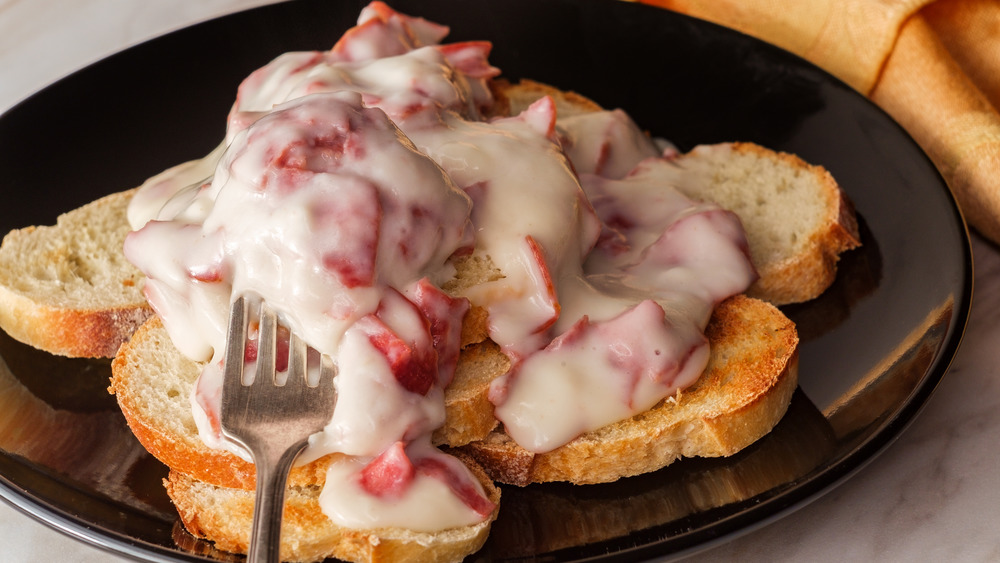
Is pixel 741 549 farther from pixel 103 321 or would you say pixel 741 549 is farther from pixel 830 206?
pixel 103 321

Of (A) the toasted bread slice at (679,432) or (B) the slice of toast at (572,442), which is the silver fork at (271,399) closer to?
(B) the slice of toast at (572,442)

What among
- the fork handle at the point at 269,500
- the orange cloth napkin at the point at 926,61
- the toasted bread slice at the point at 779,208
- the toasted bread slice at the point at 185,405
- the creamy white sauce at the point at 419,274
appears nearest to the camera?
the fork handle at the point at 269,500

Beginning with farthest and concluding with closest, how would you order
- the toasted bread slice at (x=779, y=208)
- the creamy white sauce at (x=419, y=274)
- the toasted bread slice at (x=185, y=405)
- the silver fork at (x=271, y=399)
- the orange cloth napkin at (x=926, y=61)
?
the orange cloth napkin at (x=926, y=61)
the toasted bread slice at (x=779, y=208)
the toasted bread slice at (x=185, y=405)
the creamy white sauce at (x=419, y=274)
the silver fork at (x=271, y=399)

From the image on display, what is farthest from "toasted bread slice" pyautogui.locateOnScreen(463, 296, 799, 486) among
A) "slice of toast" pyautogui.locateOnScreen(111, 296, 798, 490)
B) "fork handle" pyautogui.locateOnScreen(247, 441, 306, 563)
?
"fork handle" pyautogui.locateOnScreen(247, 441, 306, 563)

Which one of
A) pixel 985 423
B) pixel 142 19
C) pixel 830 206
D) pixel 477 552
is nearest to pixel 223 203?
pixel 477 552

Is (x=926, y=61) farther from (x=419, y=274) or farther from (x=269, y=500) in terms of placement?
(x=269, y=500)

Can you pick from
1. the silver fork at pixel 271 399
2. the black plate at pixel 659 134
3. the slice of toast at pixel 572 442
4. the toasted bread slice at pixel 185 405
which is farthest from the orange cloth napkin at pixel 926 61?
the silver fork at pixel 271 399

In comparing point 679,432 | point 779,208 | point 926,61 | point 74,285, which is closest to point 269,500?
point 679,432
